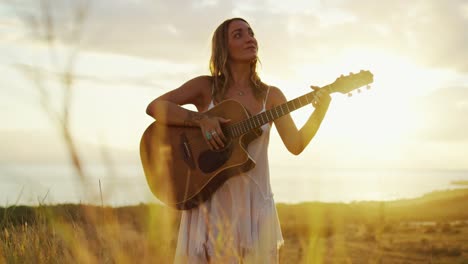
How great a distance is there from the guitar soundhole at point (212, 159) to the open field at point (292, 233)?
0.38 m

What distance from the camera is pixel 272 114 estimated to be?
142 inches

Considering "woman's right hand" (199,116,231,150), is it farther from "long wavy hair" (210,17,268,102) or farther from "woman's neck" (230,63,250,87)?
"woman's neck" (230,63,250,87)

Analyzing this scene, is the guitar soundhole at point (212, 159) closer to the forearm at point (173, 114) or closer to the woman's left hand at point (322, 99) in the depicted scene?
the forearm at point (173, 114)

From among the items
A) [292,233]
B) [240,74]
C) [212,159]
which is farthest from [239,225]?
[292,233]

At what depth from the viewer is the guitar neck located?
360 centimetres

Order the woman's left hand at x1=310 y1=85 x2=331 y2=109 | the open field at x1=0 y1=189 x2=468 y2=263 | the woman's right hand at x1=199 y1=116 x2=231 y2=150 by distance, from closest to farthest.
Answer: the open field at x1=0 y1=189 x2=468 y2=263
the woman's left hand at x1=310 y1=85 x2=331 y2=109
the woman's right hand at x1=199 y1=116 x2=231 y2=150

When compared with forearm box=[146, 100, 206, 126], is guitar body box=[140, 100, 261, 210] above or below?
below

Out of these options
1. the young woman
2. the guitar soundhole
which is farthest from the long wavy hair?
the guitar soundhole

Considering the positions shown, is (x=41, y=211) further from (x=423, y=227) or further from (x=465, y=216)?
(x=465, y=216)

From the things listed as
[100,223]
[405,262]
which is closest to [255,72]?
[100,223]

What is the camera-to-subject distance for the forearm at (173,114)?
381 cm

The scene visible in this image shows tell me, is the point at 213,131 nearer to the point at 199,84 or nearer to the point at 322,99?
the point at 199,84

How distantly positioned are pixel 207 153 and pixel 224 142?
15 centimetres

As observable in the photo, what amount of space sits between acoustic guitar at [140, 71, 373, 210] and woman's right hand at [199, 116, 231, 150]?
0.05 m
